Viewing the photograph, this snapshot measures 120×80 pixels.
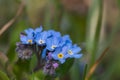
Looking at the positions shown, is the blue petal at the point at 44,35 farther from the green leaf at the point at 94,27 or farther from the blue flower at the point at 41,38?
the green leaf at the point at 94,27

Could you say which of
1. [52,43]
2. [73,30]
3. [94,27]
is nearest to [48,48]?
[52,43]

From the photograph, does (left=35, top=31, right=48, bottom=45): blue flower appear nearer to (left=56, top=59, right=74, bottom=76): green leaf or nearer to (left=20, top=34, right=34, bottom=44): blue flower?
(left=20, top=34, right=34, bottom=44): blue flower

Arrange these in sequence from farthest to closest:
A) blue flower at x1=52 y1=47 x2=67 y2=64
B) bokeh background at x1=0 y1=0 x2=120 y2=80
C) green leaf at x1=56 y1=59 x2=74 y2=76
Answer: bokeh background at x1=0 y1=0 x2=120 y2=80
green leaf at x1=56 y1=59 x2=74 y2=76
blue flower at x1=52 y1=47 x2=67 y2=64

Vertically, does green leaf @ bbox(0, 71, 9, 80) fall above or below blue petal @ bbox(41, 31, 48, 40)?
below

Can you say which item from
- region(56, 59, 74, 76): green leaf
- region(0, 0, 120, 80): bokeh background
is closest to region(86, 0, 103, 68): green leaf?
region(0, 0, 120, 80): bokeh background

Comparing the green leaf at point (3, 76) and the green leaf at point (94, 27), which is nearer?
the green leaf at point (3, 76)

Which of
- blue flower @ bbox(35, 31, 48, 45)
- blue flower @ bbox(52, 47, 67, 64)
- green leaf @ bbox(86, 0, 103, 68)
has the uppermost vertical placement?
green leaf @ bbox(86, 0, 103, 68)

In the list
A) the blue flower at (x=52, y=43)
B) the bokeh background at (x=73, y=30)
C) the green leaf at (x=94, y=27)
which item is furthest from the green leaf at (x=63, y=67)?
the green leaf at (x=94, y=27)

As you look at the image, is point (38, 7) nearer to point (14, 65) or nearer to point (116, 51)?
point (116, 51)
